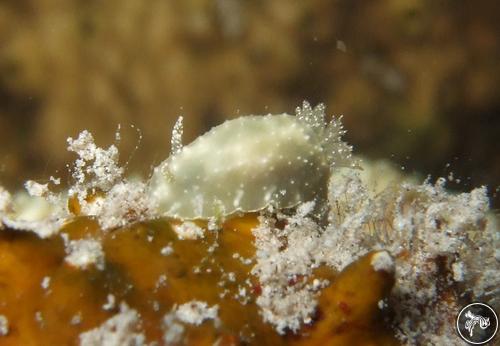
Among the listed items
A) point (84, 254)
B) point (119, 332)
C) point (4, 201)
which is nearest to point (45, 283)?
point (84, 254)

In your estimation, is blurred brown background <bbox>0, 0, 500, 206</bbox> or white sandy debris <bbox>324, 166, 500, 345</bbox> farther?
blurred brown background <bbox>0, 0, 500, 206</bbox>

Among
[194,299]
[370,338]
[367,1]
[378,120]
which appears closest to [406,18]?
[367,1]

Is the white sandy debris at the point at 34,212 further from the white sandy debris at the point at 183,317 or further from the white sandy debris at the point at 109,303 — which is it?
the white sandy debris at the point at 183,317

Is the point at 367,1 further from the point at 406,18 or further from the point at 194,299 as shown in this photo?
the point at 194,299

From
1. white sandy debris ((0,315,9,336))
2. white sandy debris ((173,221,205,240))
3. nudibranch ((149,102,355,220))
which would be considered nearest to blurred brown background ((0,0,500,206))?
nudibranch ((149,102,355,220))

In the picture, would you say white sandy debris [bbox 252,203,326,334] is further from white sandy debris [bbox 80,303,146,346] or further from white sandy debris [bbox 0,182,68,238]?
white sandy debris [bbox 0,182,68,238]

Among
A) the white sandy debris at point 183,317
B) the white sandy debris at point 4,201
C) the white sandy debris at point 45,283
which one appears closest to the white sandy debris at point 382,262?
the white sandy debris at point 183,317
